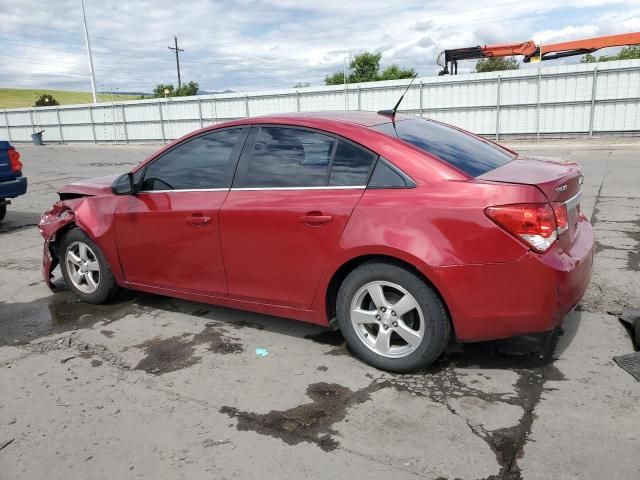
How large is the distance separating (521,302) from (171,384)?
2166 mm

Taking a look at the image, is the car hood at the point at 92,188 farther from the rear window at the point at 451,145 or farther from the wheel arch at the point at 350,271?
the rear window at the point at 451,145

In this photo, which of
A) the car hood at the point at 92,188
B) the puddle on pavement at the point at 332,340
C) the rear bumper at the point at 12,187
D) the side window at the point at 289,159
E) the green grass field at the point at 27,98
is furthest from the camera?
the green grass field at the point at 27,98

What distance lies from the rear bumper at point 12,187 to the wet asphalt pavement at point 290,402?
4367mm

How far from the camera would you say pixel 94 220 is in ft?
15.1

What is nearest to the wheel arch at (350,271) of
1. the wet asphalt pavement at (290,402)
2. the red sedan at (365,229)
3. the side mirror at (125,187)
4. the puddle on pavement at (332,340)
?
the red sedan at (365,229)

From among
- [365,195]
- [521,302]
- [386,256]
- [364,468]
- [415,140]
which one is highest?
[415,140]

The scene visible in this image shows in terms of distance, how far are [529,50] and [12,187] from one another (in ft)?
80.0

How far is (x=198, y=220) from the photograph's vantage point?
12.9ft

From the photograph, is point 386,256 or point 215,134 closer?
point 386,256

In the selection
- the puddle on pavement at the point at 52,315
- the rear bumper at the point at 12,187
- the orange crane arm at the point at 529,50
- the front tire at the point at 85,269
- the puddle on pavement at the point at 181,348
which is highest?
the orange crane arm at the point at 529,50

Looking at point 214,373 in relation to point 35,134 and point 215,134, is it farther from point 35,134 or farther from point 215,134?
point 35,134

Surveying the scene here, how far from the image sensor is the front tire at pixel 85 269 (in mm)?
4730

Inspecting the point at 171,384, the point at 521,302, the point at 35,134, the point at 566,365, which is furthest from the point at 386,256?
the point at 35,134

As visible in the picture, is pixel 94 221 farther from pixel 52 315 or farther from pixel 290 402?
pixel 290 402
